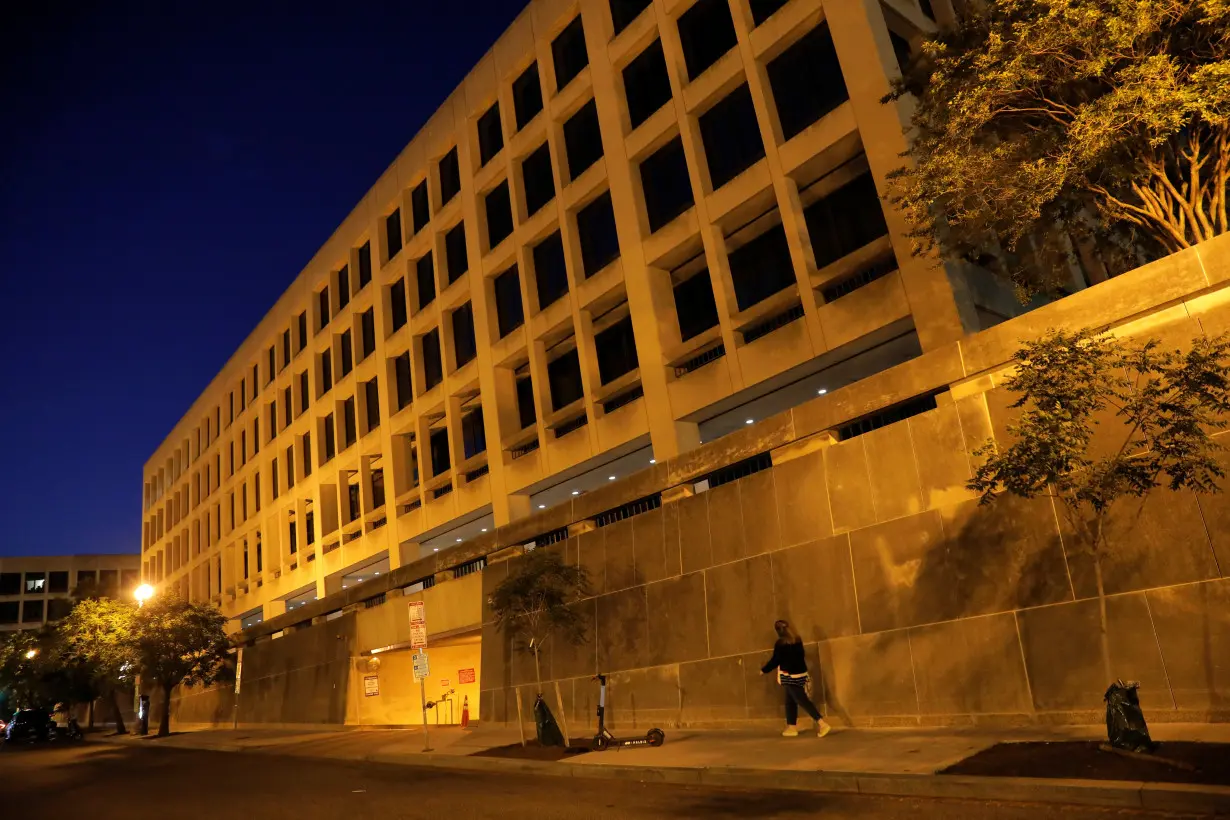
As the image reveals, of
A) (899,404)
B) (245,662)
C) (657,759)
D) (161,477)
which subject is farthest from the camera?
(161,477)

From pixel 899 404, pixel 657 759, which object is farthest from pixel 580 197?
pixel 657 759

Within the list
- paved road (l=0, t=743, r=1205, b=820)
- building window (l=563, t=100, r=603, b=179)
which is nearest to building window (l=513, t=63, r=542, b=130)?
building window (l=563, t=100, r=603, b=179)

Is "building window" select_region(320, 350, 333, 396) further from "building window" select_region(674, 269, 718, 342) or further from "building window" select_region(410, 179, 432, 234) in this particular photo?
"building window" select_region(674, 269, 718, 342)

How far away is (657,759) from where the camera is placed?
41.6 ft

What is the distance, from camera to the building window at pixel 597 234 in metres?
24.5

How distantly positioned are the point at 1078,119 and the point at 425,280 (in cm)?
2489

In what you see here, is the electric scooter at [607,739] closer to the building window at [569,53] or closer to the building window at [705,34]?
the building window at [705,34]

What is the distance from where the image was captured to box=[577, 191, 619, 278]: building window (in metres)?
24.5

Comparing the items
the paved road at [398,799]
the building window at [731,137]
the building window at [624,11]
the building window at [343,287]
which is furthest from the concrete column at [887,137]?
the building window at [343,287]

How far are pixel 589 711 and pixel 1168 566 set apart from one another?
39.2 ft

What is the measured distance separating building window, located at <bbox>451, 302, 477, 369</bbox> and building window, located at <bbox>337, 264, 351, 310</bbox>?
935 centimetres

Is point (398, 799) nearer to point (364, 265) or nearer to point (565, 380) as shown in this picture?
point (565, 380)

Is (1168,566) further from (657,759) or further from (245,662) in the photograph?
(245,662)

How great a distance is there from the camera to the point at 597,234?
24.9m
